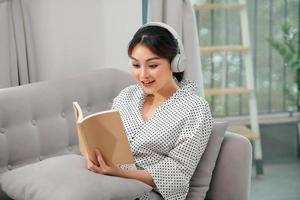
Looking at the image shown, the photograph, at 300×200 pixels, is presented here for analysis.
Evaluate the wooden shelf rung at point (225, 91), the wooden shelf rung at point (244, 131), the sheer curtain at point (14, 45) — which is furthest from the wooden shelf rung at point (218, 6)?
the sheer curtain at point (14, 45)

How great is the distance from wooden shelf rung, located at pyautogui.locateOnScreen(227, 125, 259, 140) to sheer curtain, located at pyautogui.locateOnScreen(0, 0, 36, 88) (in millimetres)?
1541

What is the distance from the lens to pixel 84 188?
5.67 feet

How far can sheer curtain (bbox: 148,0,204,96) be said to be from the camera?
9.08 feet

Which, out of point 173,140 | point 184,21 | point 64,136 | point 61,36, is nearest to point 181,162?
point 173,140

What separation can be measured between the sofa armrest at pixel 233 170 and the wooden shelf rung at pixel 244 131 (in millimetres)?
→ 1397

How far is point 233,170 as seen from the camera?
2078mm

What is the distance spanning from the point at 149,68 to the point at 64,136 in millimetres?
580

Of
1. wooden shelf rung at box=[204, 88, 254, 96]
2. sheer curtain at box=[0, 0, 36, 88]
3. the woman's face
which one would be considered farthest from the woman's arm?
wooden shelf rung at box=[204, 88, 254, 96]

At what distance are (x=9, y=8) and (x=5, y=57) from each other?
0.24 meters

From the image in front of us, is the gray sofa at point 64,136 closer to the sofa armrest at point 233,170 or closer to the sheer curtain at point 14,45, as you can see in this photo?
the sofa armrest at point 233,170

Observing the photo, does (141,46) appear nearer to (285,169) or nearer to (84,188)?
(84,188)

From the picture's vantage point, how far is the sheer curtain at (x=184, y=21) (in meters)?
2.77

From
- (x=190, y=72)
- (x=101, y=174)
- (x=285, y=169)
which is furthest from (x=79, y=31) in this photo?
(x=285, y=169)

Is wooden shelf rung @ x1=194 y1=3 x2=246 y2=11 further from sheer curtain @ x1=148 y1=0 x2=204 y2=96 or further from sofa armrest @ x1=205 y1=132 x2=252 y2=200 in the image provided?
sofa armrest @ x1=205 y1=132 x2=252 y2=200
